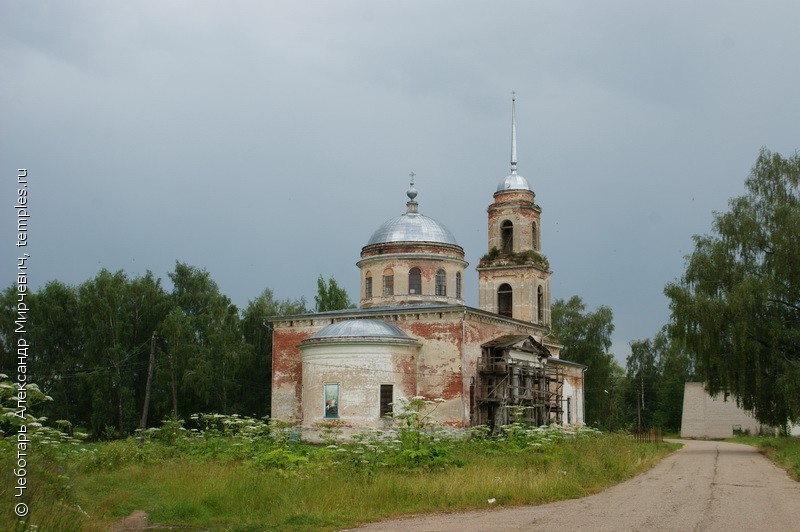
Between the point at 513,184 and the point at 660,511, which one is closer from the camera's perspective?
the point at 660,511

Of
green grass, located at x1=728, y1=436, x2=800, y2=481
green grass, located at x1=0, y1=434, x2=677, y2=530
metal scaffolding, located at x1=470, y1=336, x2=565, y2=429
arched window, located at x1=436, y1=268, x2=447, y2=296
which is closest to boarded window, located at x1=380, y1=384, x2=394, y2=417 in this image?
metal scaffolding, located at x1=470, y1=336, x2=565, y2=429

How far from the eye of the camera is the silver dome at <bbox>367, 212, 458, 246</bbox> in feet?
132

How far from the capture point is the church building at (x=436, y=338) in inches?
1313

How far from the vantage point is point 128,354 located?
43.8 metres

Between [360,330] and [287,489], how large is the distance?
20.0m

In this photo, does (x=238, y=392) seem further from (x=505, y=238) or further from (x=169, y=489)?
(x=169, y=489)

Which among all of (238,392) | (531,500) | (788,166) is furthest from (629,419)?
(531,500)

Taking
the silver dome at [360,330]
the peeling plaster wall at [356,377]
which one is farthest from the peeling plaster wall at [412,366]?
the silver dome at [360,330]

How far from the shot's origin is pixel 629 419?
6694 cm

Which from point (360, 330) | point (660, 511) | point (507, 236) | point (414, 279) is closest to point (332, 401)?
point (360, 330)

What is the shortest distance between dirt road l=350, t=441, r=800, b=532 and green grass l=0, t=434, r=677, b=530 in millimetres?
598

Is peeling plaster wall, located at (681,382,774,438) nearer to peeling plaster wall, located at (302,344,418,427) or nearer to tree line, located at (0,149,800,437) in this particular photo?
tree line, located at (0,149,800,437)

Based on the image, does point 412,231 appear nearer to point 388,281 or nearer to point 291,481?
point 388,281

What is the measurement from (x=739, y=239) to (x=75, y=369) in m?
32.2
